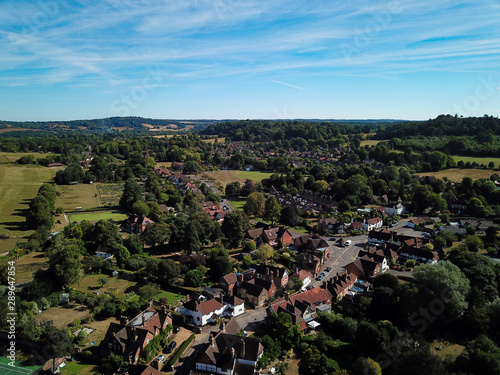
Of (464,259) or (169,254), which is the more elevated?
(464,259)

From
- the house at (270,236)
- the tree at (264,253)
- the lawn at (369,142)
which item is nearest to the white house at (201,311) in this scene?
the tree at (264,253)

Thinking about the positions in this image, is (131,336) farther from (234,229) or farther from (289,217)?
(289,217)

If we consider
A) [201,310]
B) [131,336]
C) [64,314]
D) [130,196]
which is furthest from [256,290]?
[130,196]

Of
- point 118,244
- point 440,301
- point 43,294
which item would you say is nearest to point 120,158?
point 118,244

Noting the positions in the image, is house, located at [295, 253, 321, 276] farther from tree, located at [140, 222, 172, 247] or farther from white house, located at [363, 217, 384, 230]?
white house, located at [363, 217, 384, 230]

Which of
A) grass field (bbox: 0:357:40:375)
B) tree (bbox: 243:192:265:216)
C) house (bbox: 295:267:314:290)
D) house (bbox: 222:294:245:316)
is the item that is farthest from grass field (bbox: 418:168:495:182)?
grass field (bbox: 0:357:40:375)

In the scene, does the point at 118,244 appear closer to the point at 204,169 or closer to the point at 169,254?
the point at 169,254

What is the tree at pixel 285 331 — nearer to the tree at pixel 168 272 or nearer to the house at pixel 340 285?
the house at pixel 340 285
